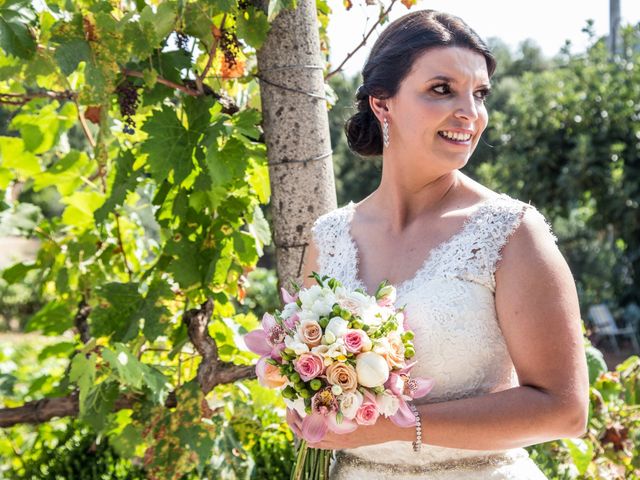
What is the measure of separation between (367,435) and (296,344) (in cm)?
27

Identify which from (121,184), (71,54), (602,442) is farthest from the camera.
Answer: (602,442)

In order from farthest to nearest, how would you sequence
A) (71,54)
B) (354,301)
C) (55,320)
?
(55,320), (71,54), (354,301)

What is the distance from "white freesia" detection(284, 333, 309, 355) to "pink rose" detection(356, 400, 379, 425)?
17 cm

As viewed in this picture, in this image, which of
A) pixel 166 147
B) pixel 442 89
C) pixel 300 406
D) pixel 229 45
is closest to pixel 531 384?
pixel 300 406

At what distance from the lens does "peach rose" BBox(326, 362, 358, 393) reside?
1667mm

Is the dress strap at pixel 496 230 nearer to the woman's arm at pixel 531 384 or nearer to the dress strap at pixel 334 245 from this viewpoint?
the woman's arm at pixel 531 384

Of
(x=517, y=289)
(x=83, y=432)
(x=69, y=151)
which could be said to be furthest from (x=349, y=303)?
(x=83, y=432)

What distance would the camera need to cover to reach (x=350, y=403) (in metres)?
1.67

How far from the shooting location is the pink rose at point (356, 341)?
167cm

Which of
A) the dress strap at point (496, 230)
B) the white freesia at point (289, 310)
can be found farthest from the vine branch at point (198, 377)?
the dress strap at point (496, 230)

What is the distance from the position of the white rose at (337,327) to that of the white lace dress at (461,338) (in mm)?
266

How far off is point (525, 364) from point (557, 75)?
40.2ft

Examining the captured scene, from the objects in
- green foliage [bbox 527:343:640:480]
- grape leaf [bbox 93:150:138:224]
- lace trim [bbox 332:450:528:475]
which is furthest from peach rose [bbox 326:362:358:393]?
green foliage [bbox 527:343:640:480]

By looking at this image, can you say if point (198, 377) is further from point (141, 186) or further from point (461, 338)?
point (461, 338)
